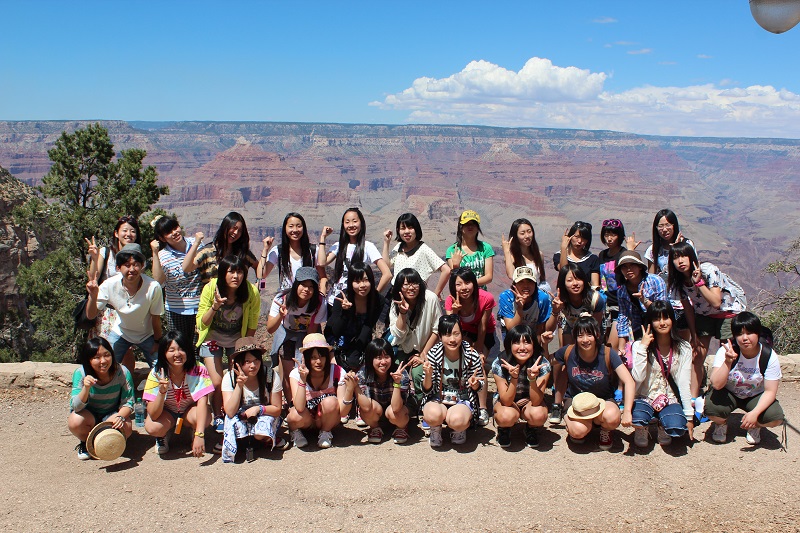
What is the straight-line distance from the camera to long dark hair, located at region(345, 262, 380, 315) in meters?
5.66

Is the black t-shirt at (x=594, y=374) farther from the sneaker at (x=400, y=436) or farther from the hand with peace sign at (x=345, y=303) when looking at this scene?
the hand with peace sign at (x=345, y=303)

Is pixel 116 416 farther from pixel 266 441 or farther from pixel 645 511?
pixel 645 511

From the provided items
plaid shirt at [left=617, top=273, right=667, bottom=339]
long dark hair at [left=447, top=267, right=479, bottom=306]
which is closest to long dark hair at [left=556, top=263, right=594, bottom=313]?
plaid shirt at [left=617, top=273, right=667, bottom=339]

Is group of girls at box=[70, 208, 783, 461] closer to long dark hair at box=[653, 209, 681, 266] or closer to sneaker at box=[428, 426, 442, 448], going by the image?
sneaker at box=[428, 426, 442, 448]

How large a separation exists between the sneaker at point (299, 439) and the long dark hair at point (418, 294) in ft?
4.66

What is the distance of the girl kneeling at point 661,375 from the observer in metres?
5.32

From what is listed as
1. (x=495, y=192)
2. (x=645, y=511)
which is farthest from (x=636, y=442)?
(x=495, y=192)

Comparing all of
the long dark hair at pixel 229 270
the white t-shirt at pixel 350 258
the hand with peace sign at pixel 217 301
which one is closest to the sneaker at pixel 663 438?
the white t-shirt at pixel 350 258

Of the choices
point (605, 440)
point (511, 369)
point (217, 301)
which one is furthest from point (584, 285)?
point (217, 301)

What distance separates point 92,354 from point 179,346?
0.70 m

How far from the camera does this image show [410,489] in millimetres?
4715

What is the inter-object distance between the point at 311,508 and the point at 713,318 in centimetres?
422

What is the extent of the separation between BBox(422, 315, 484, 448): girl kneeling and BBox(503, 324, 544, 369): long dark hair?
0.95 ft

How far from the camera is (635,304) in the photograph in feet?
19.5
